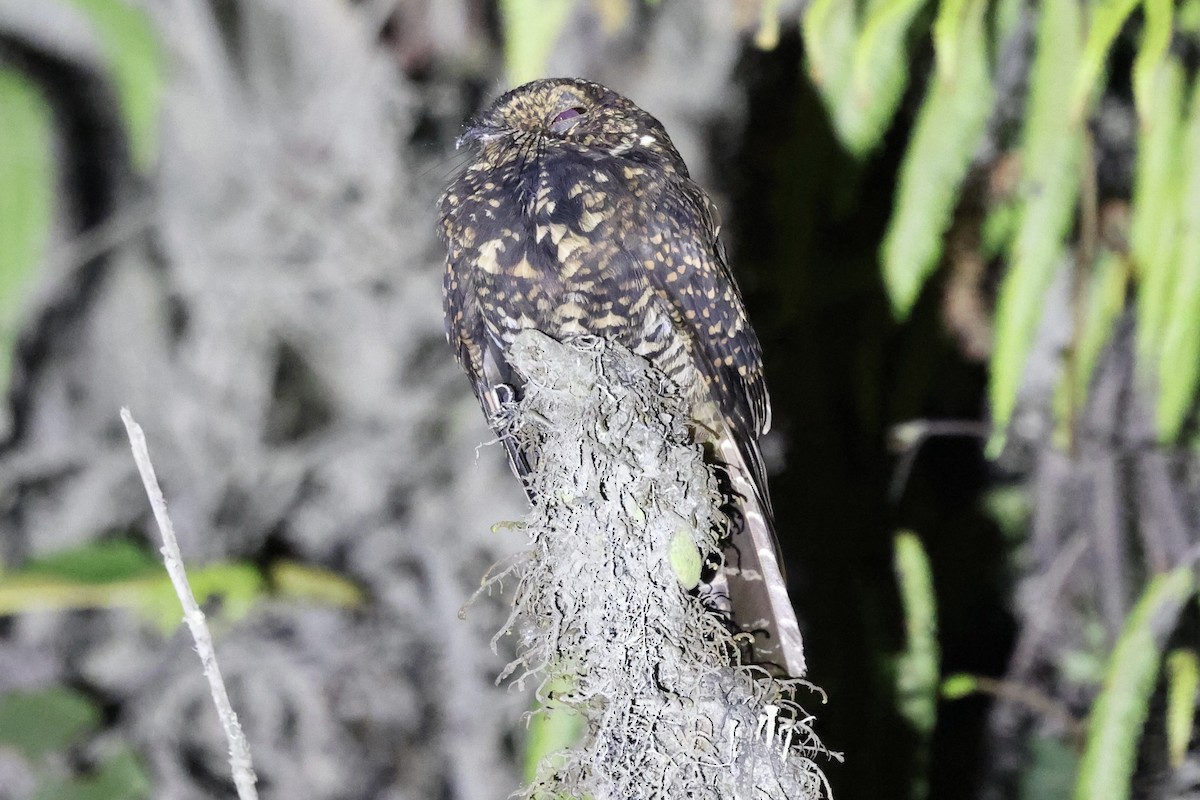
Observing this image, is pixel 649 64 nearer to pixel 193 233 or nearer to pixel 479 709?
pixel 193 233

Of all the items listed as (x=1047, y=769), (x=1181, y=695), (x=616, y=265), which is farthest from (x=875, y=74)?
(x=1047, y=769)

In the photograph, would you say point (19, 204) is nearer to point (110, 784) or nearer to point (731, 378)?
point (110, 784)

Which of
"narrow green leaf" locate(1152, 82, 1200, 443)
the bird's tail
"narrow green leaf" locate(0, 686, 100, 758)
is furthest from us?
"narrow green leaf" locate(0, 686, 100, 758)

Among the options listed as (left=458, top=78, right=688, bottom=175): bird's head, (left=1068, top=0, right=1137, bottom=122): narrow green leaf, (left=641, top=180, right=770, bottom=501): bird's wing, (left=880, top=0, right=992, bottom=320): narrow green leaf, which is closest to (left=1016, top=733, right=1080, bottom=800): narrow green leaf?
(left=880, top=0, right=992, bottom=320): narrow green leaf

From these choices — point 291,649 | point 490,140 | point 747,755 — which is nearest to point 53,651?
point 291,649

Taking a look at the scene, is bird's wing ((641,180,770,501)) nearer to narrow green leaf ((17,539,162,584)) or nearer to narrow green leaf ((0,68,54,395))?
narrow green leaf ((0,68,54,395))

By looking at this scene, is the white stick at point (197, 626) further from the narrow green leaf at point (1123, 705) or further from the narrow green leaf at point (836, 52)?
the narrow green leaf at point (1123, 705)

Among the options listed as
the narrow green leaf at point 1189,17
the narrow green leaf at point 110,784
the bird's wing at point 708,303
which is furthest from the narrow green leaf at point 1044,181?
the narrow green leaf at point 110,784
